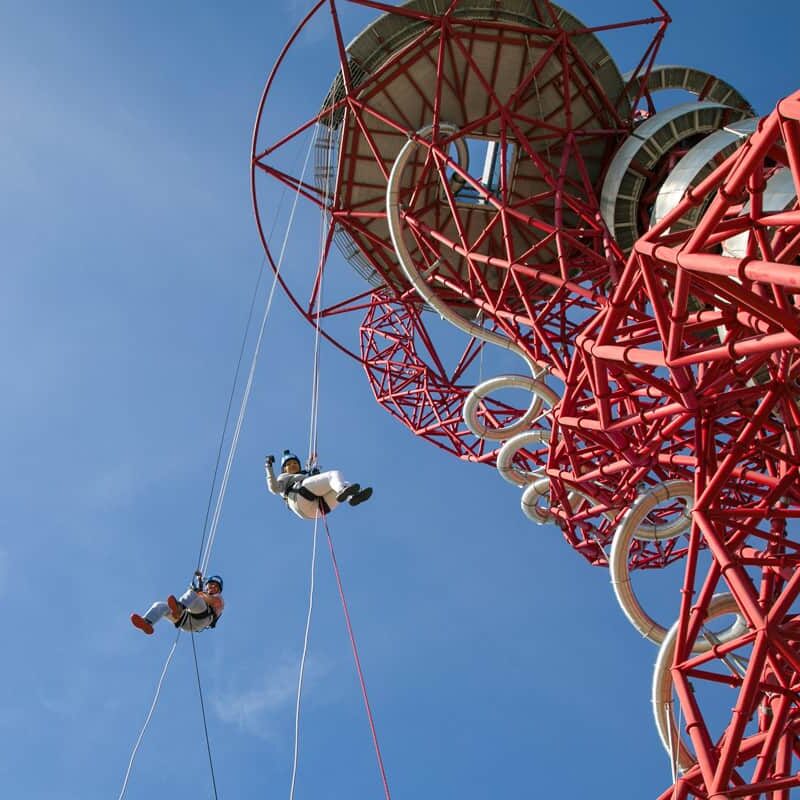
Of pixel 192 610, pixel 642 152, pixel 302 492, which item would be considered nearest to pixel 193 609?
pixel 192 610

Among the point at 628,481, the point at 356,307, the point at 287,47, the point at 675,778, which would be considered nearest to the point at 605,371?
the point at 628,481

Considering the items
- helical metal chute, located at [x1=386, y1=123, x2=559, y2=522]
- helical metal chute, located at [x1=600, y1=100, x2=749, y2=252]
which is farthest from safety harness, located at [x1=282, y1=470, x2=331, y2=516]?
helical metal chute, located at [x1=600, y1=100, x2=749, y2=252]

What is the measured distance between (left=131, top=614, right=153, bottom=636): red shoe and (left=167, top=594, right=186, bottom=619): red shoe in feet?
1.95

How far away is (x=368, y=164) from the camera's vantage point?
25.8 meters

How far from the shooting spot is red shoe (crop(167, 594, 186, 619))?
1747 cm

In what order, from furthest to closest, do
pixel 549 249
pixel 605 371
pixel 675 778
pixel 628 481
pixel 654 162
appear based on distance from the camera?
pixel 549 249, pixel 654 162, pixel 628 481, pixel 605 371, pixel 675 778

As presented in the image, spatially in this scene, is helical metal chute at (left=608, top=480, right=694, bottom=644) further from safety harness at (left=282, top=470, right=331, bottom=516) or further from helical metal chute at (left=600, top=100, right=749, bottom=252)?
helical metal chute at (left=600, top=100, right=749, bottom=252)

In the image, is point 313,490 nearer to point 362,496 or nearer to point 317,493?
point 317,493

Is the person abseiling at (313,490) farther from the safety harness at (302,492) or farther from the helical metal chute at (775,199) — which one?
the helical metal chute at (775,199)

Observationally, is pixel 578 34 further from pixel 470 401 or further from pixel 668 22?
pixel 470 401

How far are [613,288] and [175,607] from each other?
41.8 ft

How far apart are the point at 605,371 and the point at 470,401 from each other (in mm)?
8358

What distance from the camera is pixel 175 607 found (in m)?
17.6

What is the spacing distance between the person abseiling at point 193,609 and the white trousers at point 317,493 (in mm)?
2615
